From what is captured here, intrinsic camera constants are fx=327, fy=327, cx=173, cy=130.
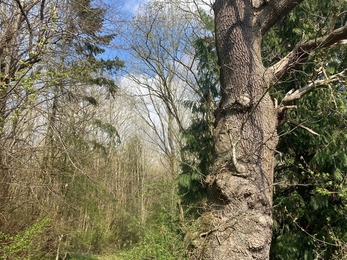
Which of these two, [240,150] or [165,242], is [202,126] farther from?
[165,242]

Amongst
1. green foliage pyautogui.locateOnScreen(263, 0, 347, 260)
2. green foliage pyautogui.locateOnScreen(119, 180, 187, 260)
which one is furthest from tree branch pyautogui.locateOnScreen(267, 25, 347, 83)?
green foliage pyautogui.locateOnScreen(119, 180, 187, 260)

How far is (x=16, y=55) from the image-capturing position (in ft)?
18.1

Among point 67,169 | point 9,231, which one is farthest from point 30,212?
point 67,169

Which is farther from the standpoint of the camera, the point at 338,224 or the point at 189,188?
the point at 189,188

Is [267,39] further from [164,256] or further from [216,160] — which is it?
[164,256]

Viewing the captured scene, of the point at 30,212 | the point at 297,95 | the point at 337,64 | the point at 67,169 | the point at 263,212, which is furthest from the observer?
the point at 67,169

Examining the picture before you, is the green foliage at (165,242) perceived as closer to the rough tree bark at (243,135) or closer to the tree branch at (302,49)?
the rough tree bark at (243,135)

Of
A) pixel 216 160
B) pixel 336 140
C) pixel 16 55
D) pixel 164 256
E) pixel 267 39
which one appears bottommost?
pixel 164 256

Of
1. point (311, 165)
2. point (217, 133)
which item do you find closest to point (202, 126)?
point (311, 165)

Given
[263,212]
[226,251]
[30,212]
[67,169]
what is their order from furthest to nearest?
[67,169], [30,212], [263,212], [226,251]

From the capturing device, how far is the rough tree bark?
3.21m

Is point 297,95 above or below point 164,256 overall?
above

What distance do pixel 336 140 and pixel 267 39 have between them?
2.50 m

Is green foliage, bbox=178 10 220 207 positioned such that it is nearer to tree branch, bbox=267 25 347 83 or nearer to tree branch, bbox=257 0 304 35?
tree branch, bbox=267 25 347 83
